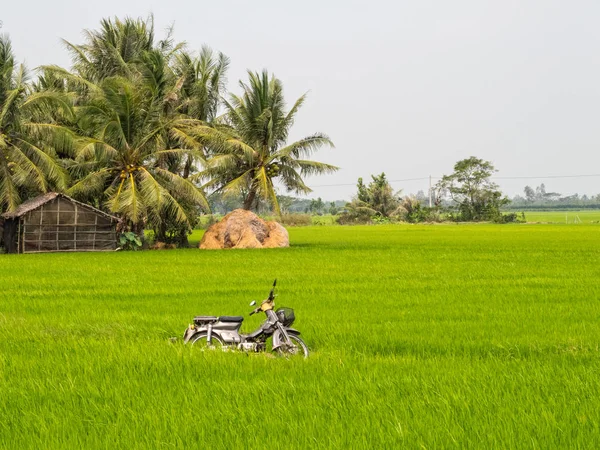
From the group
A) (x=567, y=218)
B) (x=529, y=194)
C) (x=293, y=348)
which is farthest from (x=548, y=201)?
(x=293, y=348)

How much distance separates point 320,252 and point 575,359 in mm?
15142

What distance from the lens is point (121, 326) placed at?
7203 millimetres

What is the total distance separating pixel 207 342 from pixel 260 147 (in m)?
19.6

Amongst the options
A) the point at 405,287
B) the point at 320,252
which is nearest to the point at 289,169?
the point at 320,252

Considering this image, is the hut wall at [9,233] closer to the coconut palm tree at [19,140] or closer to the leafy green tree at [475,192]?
the coconut palm tree at [19,140]

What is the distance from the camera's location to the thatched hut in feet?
73.7

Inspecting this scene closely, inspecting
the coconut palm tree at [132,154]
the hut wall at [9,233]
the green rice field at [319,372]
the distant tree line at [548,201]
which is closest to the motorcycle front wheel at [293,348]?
the green rice field at [319,372]

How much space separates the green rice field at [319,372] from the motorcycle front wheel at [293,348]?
113 mm

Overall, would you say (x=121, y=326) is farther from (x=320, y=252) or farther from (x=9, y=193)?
(x=9, y=193)

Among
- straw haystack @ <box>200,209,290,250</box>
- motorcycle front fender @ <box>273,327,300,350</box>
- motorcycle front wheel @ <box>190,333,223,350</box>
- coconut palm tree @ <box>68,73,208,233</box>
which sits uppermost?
coconut palm tree @ <box>68,73,208,233</box>

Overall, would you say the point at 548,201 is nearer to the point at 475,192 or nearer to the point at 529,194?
the point at 529,194

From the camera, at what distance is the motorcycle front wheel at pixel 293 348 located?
17.1 feet

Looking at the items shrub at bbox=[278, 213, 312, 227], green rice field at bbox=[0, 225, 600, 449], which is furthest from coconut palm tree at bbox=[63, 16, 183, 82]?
shrub at bbox=[278, 213, 312, 227]

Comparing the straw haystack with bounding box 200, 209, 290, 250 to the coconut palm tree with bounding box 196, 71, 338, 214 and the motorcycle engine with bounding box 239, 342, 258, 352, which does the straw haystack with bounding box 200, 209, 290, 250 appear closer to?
the coconut palm tree with bounding box 196, 71, 338, 214
